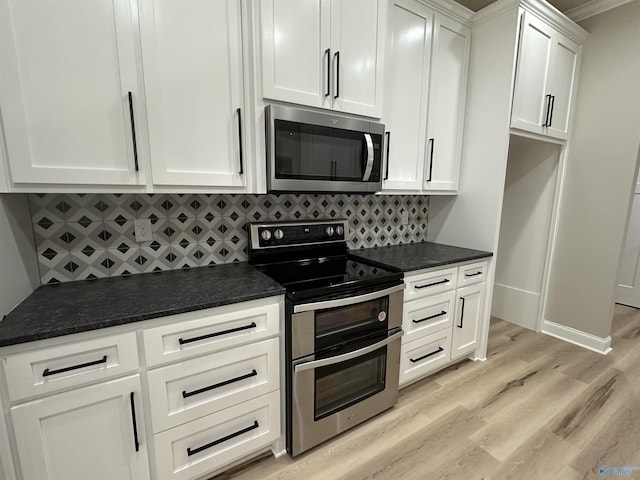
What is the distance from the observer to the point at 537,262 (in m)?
2.85

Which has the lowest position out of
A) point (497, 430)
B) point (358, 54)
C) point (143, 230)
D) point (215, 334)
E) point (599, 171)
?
point (497, 430)

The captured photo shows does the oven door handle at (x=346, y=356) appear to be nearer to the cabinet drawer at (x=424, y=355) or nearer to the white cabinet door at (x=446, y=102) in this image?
the cabinet drawer at (x=424, y=355)

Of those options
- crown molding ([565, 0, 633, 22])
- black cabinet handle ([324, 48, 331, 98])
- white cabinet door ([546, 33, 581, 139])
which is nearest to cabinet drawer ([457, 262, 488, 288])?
white cabinet door ([546, 33, 581, 139])

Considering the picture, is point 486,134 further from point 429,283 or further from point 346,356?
point 346,356

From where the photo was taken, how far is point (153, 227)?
1.59m

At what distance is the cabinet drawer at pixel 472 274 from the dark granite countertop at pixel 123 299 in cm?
140

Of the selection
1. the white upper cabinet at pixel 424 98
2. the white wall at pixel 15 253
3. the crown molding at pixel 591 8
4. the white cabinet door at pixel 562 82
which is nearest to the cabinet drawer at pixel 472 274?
the white upper cabinet at pixel 424 98

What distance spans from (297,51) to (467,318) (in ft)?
6.94

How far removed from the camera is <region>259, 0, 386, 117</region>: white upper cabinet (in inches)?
56.1

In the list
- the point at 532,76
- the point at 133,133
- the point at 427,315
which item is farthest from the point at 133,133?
the point at 532,76

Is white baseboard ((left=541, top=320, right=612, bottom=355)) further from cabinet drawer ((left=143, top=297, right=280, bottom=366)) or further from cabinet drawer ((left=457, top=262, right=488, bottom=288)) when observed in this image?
cabinet drawer ((left=143, top=297, right=280, bottom=366))

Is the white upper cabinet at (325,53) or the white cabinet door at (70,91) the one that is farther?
the white upper cabinet at (325,53)

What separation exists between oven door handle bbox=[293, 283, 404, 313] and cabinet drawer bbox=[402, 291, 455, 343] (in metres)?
0.28

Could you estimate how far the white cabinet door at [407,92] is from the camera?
1.87 meters
